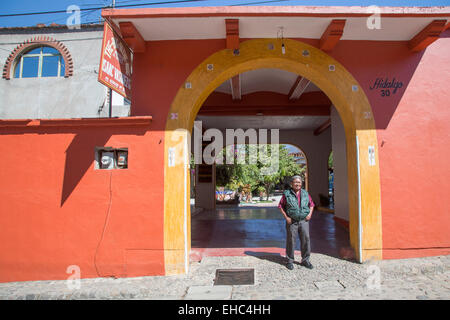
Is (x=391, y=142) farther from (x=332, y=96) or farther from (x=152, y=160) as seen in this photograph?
(x=152, y=160)

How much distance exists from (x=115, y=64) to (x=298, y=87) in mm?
5308

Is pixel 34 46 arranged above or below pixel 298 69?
above

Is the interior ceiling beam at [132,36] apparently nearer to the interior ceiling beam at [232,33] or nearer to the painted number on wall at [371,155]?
the interior ceiling beam at [232,33]

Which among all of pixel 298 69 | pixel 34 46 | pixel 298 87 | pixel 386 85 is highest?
pixel 34 46

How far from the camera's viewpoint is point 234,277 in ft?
15.1

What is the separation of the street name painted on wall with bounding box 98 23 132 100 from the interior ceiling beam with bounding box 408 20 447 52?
16.9ft

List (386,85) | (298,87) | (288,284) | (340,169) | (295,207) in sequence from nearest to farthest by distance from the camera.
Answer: (288,284)
(295,207)
(386,85)
(298,87)
(340,169)

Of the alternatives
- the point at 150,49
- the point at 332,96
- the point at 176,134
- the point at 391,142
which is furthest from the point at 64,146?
the point at 391,142

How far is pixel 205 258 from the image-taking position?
210 inches

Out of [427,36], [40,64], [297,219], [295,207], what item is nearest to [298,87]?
[427,36]

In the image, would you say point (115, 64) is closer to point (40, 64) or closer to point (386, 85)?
point (386, 85)

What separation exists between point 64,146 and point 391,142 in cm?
585

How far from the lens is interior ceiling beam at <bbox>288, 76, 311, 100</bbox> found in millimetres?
7635

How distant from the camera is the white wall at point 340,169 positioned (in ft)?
27.2
